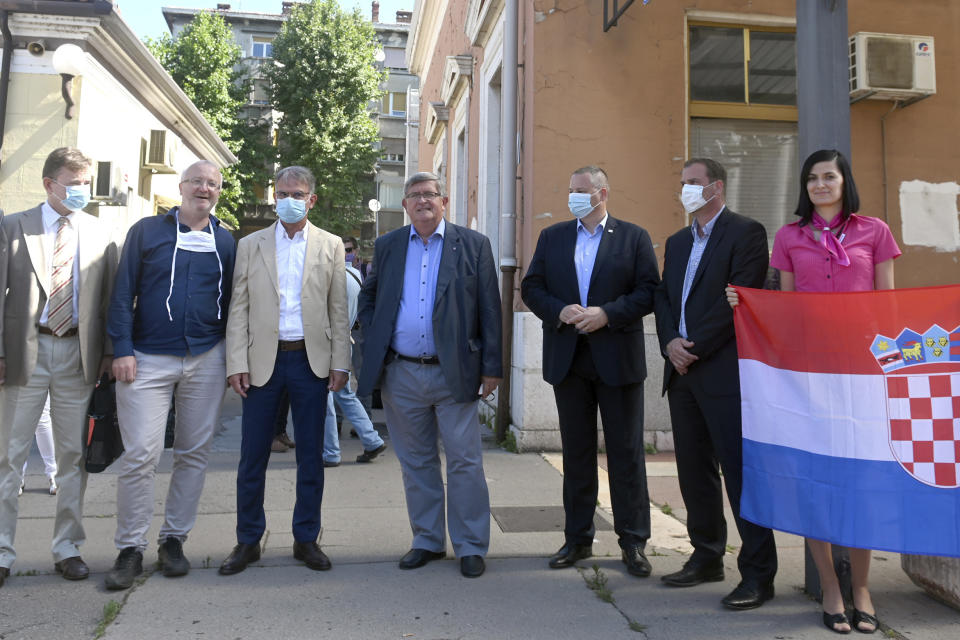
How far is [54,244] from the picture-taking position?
12.6ft

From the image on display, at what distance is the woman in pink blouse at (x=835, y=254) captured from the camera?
3.21 metres

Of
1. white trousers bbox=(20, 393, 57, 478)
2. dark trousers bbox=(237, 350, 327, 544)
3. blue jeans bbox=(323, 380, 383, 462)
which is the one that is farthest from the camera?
blue jeans bbox=(323, 380, 383, 462)

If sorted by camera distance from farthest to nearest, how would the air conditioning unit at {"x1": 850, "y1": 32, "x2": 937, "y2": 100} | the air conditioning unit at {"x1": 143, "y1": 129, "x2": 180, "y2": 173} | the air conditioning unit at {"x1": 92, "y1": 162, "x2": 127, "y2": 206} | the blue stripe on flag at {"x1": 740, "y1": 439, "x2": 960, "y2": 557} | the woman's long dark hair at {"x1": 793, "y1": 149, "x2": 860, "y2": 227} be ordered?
the air conditioning unit at {"x1": 143, "y1": 129, "x2": 180, "y2": 173}
the air conditioning unit at {"x1": 92, "y1": 162, "x2": 127, "y2": 206}
the air conditioning unit at {"x1": 850, "y1": 32, "x2": 937, "y2": 100}
the woman's long dark hair at {"x1": 793, "y1": 149, "x2": 860, "y2": 227}
the blue stripe on flag at {"x1": 740, "y1": 439, "x2": 960, "y2": 557}

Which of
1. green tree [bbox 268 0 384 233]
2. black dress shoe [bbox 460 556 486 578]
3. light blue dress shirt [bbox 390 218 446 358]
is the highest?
green tree [bbox 268 0 384 233]

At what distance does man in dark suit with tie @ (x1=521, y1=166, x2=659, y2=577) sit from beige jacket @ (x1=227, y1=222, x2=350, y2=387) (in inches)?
43.0

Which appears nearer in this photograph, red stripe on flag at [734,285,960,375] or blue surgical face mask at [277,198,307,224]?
red stripe on flag at [734,285,960,375]

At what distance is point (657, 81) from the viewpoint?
7133 mm

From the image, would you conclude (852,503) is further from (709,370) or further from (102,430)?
(102,430)

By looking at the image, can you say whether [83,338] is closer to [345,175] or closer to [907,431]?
[907,431]

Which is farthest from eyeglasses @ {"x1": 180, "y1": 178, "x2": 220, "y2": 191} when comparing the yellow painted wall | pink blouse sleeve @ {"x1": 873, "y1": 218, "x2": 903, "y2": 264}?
the yellow painted wall

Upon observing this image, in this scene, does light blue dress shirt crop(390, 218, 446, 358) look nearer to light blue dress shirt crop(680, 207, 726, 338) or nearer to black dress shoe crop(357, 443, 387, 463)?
light blue dress shirt crop(680, 207, 726, 338)

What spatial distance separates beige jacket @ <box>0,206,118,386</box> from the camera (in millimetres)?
3695

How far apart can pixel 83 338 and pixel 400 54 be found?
40900mm

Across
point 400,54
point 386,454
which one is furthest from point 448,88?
point 400,54
